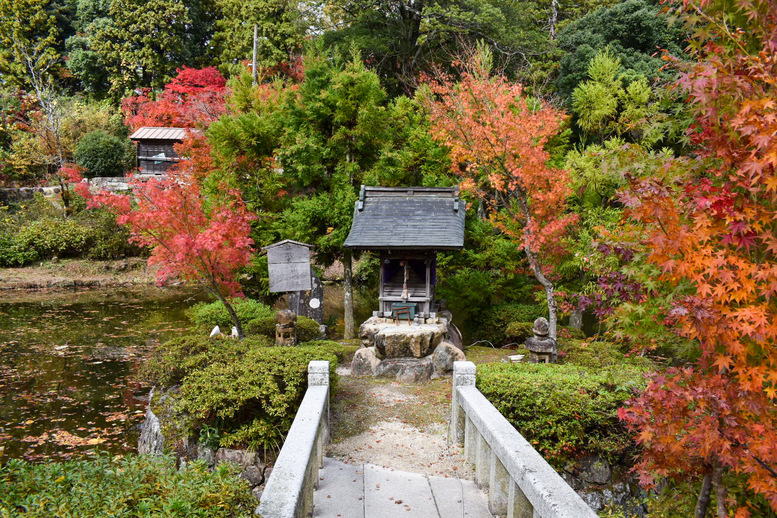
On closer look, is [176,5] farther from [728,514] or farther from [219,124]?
[728,514]

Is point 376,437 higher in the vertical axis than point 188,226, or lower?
lower

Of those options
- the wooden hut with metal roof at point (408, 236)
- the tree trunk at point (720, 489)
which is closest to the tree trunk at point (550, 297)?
the wooden hut with metal roof at point (408, 236)

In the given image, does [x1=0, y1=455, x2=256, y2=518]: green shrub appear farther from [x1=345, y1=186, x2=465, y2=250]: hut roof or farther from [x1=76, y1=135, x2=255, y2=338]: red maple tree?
[x1=345, y1=186, x2=465, y2=250]: hut roof

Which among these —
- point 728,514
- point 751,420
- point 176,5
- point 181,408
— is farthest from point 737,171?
point 176,5

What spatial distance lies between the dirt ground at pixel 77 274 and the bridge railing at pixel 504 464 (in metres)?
22.6

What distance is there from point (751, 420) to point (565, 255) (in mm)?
11104

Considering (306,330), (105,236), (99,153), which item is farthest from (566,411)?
(99,153)

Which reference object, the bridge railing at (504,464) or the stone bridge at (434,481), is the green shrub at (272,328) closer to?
the stone bridge at (434,481)

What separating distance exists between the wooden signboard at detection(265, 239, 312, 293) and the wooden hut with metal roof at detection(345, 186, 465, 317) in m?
1.88

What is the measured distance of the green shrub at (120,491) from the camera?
2.92 m

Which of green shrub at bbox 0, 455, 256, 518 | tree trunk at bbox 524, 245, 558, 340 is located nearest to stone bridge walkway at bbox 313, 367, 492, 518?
green shrub at bbox 0, 455, 256, 518

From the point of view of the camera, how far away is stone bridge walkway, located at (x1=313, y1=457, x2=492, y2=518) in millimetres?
5348

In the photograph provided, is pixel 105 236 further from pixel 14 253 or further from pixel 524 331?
pixel 524 331

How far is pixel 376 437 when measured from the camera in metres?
7.61
